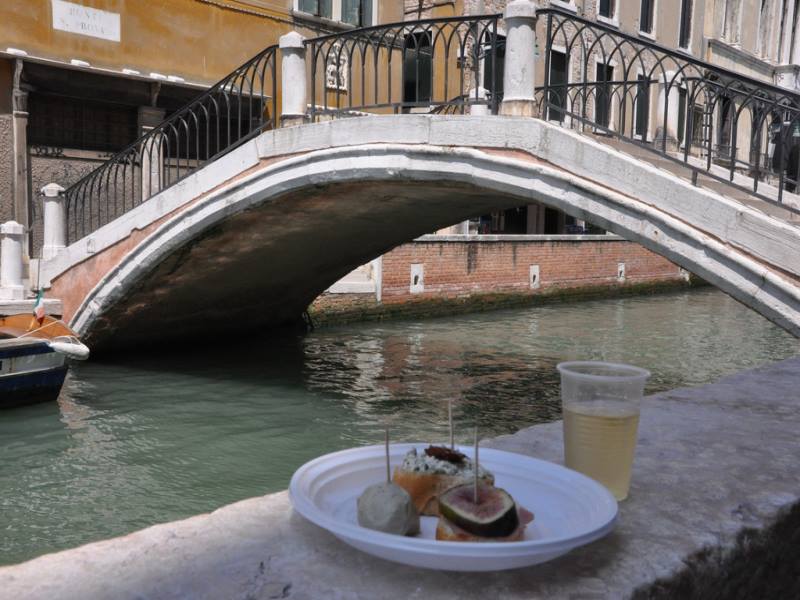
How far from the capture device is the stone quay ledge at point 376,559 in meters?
0.99

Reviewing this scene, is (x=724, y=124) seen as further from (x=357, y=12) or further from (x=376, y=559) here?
(x=376, y=559)

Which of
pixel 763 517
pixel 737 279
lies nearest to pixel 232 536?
pixel 763 517

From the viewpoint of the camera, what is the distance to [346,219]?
24.1 ft

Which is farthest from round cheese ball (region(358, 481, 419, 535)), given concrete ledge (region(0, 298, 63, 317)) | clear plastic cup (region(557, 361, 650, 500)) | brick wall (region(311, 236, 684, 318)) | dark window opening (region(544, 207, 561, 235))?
dark window opening (region(544, 207, 561, 235))

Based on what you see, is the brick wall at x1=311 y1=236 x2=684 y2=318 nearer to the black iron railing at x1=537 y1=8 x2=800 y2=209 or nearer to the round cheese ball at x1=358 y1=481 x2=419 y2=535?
the black iron railing at x1=537 y1=8 x2=800 y2=209

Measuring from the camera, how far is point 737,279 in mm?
4223

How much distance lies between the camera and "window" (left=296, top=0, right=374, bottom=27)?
11.7m

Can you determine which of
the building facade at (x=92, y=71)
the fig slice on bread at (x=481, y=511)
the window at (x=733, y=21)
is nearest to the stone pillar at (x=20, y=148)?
the building facade at (x=92, y=71)

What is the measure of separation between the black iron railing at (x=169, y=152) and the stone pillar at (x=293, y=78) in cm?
10

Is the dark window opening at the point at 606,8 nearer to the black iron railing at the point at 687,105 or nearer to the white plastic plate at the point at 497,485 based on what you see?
the black iron railing at the point at 687,105

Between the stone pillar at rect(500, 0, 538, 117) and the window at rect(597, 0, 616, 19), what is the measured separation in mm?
12120

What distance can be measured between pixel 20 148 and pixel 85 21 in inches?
62.9

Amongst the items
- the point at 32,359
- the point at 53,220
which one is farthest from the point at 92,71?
the point at 32,359

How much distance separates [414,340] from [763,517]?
815cm
